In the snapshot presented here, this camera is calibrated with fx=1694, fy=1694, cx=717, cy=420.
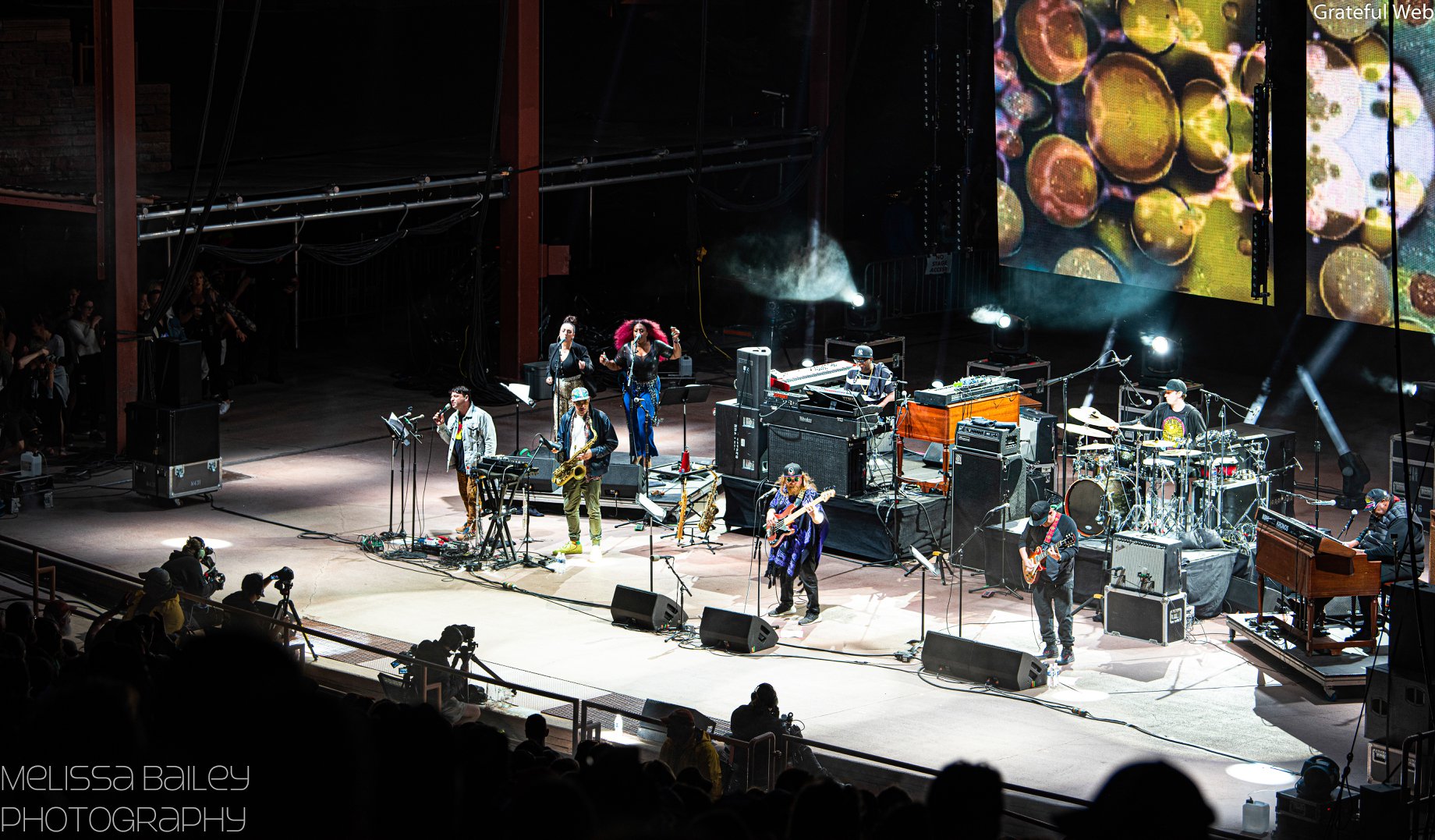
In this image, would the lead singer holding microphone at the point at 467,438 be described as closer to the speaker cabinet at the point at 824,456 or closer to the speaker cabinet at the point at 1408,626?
the speaker cabinet at the point at 824,456

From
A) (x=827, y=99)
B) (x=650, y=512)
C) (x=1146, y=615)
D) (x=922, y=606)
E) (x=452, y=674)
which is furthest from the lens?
(x=827, y=99)

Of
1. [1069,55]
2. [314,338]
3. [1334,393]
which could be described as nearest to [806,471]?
[1069,55]

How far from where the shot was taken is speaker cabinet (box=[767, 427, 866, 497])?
17.9m

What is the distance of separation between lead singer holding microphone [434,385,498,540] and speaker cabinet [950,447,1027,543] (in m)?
4.78

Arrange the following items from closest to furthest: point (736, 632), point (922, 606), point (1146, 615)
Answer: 1. point (736, 632)
2. point (1146, 615)
3. point (922, 606)

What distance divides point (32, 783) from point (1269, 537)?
499 inches

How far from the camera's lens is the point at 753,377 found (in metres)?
19.0

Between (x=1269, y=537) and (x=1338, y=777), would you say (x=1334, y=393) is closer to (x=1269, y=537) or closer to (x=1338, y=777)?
(x=1269, y=537)

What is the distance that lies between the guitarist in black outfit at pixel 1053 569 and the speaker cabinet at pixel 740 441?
16.2 feet

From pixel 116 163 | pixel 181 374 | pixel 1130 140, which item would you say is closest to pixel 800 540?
pixel 181 374

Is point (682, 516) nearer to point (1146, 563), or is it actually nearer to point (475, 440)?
point (475, 440)

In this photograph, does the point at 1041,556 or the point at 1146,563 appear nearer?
the point at 1041,556

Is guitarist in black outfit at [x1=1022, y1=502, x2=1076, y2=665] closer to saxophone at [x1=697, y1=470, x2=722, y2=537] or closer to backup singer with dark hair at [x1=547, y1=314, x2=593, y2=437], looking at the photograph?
saxophone at [x1=697, y1=470, x2=722, y2=537]

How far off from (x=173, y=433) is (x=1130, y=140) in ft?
40.1
